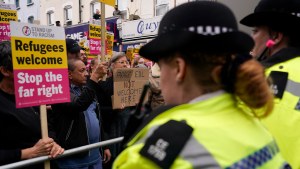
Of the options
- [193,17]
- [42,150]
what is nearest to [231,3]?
[42,150]

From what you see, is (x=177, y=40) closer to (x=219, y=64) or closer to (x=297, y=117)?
(x=219, y=64)

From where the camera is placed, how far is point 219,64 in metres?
1.05

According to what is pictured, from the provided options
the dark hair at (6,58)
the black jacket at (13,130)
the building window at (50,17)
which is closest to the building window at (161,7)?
the building window at (50,17)

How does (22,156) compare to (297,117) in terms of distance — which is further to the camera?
(22,156)

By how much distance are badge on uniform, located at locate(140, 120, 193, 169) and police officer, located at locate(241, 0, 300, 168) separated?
0.78 meters

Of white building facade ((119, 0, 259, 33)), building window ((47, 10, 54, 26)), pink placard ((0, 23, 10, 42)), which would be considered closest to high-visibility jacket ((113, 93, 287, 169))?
pink placard ((0, 23, 10, 42))

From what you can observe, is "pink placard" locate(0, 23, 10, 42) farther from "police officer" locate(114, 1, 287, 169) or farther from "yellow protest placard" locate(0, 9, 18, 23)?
"police officer" locate(114, 1, 287, 169)

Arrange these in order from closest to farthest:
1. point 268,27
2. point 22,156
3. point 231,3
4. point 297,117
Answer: point 297,117 < point 268,27 < point 22,156 < point 231,3

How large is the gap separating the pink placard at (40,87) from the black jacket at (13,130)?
0.12m

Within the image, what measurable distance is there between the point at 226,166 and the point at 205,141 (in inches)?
3.6

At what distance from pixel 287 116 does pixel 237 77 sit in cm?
67

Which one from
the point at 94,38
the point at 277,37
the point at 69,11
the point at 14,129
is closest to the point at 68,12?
the point at 69,11

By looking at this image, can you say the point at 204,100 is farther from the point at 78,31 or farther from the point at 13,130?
the point at 78,31

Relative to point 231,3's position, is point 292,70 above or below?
below
